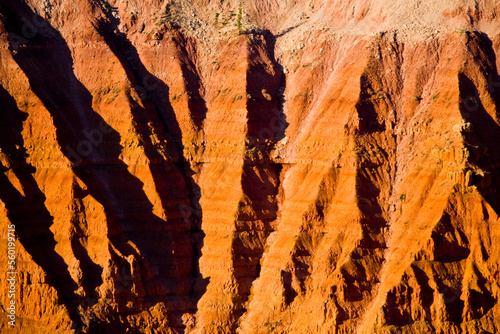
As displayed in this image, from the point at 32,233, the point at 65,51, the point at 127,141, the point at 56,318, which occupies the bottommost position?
the point at 56,318

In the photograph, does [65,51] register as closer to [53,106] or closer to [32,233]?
[53,106]

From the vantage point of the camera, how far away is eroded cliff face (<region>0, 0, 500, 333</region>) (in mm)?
105062

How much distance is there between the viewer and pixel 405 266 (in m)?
104

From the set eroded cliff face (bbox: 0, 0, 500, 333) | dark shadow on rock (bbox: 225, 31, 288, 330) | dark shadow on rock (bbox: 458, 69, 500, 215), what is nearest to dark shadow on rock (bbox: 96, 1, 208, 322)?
eroded cliff face (bbox: 0, 0, 500, 333)

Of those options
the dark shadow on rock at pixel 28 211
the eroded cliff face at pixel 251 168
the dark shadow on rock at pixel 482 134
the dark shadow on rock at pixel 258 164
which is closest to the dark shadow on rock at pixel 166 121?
the eroded cliff face at pixel 251 168

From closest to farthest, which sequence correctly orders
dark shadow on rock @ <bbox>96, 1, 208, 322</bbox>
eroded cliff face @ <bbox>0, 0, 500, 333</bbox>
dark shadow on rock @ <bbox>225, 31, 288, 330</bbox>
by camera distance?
1. eroded cliff face @ <bbox>0, 0, 500, 333</bbox>
2. dark shadow on rock @ <bbox>225, 31, 288, 330</bbox>
3. dark shadow on rock @ <bbox>96, 1, 208, 322</bbox>

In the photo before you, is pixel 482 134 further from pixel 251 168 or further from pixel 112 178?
pixel 112 178

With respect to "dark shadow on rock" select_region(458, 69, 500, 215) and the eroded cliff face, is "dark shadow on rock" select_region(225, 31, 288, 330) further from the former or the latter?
"dark shadow on rock" select_region(458, 69, 500, 215)

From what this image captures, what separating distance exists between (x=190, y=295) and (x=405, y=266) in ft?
70.2

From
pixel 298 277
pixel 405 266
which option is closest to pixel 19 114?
pixel 298 277

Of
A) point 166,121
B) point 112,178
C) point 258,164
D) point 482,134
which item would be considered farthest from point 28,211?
point 482,134

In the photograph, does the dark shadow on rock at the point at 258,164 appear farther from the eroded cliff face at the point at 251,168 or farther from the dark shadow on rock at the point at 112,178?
the dark shadow on rock at the point at 112,178

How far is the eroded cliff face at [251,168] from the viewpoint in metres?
105

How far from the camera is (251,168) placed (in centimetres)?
11312
